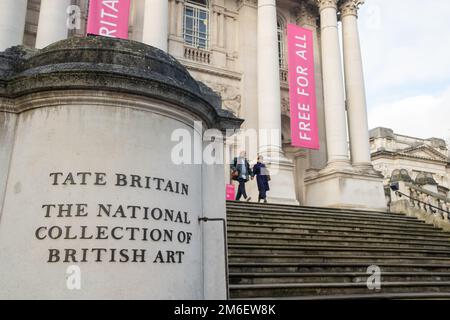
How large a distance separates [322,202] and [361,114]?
459 centimetres

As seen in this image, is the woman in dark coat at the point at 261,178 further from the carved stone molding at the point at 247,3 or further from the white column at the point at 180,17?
the carved stone molding at the point at 247,3

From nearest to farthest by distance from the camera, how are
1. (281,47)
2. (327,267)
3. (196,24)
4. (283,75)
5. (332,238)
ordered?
(327,267), (332,238), (196,24), (283,75), (281,47)

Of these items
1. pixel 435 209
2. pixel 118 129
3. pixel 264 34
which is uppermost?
pixel 264 34

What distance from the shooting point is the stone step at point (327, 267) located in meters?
6.78

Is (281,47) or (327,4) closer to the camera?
(327,4)

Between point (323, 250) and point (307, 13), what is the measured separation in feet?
53.2

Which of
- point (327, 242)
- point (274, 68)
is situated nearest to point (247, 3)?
point (274, 68)

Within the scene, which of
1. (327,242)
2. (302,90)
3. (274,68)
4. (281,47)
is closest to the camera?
(327,242)

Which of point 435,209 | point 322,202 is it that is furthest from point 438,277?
point 322,202

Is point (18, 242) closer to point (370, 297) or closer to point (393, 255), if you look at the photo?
point (370, 297)

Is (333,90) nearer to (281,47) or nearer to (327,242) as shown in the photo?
(281,47)

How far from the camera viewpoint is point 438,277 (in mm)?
7910

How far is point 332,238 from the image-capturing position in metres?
9.64

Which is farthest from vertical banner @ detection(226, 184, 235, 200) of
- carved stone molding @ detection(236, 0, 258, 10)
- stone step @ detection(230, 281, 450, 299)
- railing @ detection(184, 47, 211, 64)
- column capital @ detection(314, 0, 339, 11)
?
column capital @ detection(314, 0, 339, 11)
